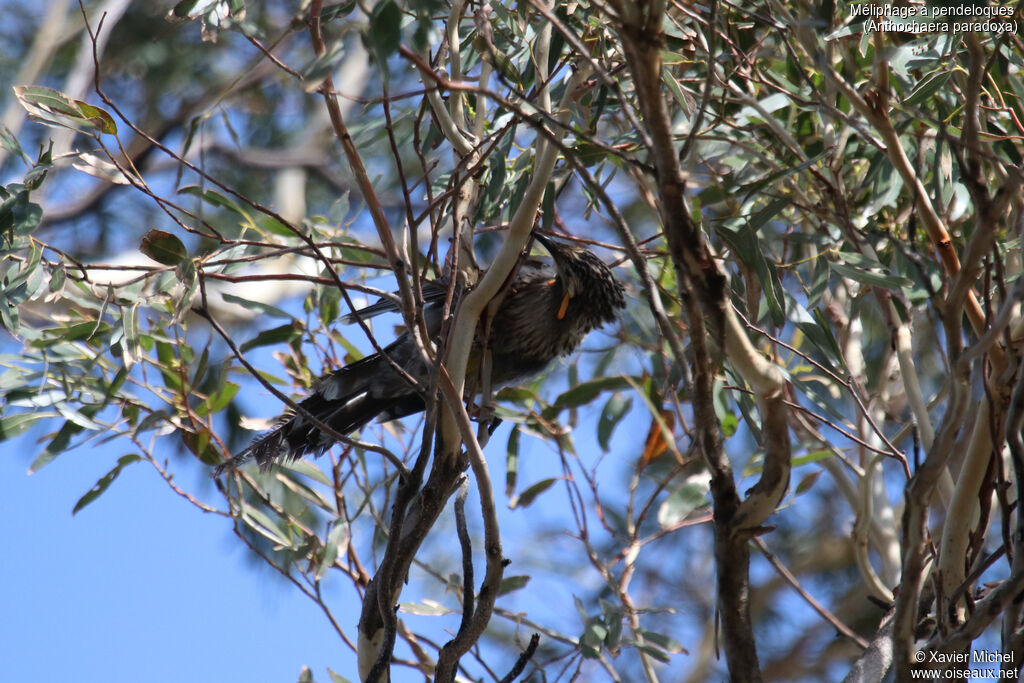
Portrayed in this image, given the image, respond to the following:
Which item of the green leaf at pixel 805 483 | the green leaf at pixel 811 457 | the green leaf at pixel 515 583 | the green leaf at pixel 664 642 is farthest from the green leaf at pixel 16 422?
the green leaf at pixel 805 483

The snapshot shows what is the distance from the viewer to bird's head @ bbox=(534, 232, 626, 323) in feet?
8.64

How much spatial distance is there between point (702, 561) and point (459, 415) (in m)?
3.34

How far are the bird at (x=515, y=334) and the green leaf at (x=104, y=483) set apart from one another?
405 mm

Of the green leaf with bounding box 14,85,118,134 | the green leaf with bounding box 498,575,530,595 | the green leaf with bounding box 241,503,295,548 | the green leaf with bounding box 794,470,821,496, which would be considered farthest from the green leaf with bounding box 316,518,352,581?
the green leaf with bounding box 794,470,821,496

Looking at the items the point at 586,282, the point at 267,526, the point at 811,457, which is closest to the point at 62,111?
the point at 267,526

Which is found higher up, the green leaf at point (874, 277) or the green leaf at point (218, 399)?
the green leaf at point (218, 399)

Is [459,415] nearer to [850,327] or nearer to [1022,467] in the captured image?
[1022,467]

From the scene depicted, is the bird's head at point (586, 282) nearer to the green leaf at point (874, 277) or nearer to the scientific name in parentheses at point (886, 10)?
the green leaf at point (874, 277)

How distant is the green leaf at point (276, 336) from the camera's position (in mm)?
2639

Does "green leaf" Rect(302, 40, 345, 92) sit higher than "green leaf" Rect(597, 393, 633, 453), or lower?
lower

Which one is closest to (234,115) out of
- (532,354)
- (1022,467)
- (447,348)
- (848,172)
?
(532,354)

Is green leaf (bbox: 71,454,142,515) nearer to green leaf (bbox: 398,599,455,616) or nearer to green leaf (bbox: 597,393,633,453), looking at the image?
green leaf (bbox: 398,599,455,616)

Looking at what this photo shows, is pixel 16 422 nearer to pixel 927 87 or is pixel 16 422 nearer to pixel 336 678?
pixel 336 678

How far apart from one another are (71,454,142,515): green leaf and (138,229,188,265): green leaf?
82 cm
